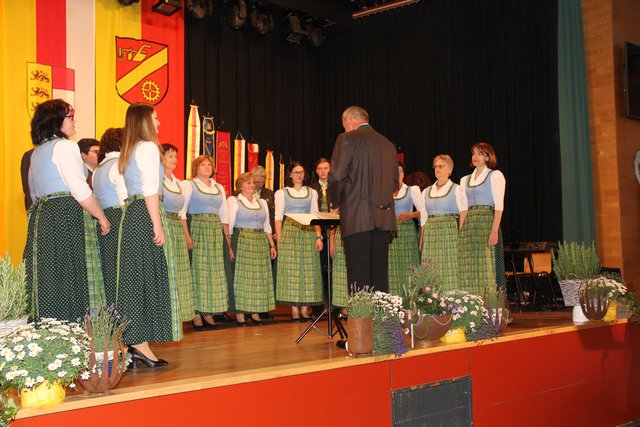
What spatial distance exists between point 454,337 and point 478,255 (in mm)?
1426

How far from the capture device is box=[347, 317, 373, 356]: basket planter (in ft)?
10.6

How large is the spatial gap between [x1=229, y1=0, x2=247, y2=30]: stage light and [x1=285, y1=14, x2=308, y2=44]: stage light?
73 cm

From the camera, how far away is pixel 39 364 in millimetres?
2199

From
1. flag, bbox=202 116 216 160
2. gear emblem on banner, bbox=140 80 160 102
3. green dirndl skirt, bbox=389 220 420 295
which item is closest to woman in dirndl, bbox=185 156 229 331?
green dirndl skirt, bbox=389 220 420 295

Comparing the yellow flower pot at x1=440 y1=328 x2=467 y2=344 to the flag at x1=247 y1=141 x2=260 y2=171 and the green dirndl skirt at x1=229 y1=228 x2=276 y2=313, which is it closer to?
the green dirndl skirt at x1=229 y1=228 x2=276 y2=313

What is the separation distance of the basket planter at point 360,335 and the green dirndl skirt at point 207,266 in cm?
217

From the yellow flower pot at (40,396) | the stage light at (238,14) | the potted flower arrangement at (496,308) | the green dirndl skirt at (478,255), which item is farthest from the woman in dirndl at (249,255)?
the stage light at (238,14)

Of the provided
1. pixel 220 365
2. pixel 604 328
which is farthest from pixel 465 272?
pixel 220 365

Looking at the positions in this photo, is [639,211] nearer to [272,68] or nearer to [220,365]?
[272,68]

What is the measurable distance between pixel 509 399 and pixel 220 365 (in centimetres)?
166

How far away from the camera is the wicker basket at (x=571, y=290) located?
481 centimetres

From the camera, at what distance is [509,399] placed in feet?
12.8

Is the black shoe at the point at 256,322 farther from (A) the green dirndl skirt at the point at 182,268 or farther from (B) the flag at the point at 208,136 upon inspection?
(B) the flag at the point at 208,136

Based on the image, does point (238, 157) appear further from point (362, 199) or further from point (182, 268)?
point (362, 199)
